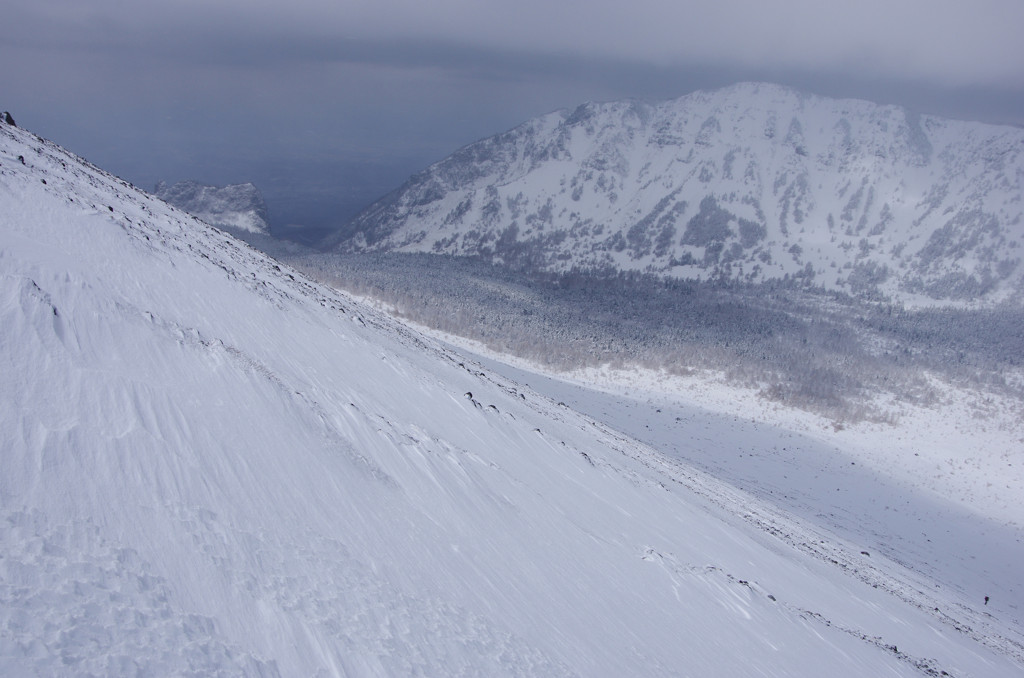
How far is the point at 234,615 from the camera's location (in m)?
5.39

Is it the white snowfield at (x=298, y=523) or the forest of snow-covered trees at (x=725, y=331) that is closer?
the white snowfield at (x=298, y=523)

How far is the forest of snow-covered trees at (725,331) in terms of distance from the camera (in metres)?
91.4

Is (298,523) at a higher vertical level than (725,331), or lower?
lower

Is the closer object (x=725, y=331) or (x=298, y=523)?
(x=298, y=523)

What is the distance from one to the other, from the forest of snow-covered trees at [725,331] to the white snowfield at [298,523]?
69468 millimetres

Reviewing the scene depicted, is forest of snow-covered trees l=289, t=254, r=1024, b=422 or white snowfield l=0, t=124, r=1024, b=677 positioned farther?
forest of snow-covered trees l=289, t=254, r=1024, b=422

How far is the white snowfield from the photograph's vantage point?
5.22m

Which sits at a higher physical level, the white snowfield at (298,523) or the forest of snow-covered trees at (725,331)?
the forest of snow-covered trees at (725,331)

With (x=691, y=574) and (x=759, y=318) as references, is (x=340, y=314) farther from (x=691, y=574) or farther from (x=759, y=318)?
(x=759, y=318)

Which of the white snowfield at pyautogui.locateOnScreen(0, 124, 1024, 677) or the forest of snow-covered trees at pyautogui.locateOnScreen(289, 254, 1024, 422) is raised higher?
the forest of snow-covered trees at pyautogui.locateOnScreen(289, 254, 1024, 422)

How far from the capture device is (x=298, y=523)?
7.31 meters

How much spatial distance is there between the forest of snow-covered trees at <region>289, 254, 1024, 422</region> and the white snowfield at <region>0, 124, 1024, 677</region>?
69.5 m

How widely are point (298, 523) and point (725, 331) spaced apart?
134 m

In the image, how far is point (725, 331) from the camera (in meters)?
129
